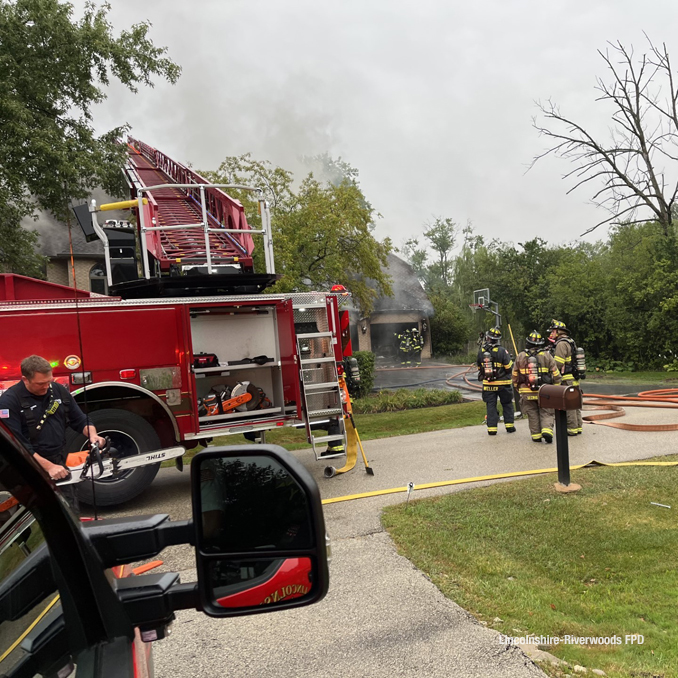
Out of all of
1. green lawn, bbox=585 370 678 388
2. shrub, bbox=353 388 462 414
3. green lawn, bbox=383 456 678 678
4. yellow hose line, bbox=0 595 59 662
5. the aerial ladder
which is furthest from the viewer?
green lawn, bbox=585 370 678 388

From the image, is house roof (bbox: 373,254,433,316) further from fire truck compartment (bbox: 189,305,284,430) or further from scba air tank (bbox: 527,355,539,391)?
fire truck compartment (bbox: 189,305,284,430)

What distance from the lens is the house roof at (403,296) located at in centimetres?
3005

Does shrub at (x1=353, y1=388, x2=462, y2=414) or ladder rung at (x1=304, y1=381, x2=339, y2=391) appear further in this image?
shrub at (x1=353, y1=388, x2=462, y2=414)

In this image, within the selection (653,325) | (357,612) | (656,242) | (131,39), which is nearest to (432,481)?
(357,612)

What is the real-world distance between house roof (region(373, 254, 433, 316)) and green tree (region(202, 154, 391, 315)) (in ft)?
40.2

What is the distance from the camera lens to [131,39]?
10.3m

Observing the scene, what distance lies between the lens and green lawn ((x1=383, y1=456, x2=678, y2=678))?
114 inches

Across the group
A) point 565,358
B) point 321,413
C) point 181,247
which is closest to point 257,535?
point 321,413

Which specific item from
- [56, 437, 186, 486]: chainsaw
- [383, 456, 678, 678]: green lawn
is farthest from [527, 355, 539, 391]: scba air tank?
[56, 437, 186, 486]: chainsaw

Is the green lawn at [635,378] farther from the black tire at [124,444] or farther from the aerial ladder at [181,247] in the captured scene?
the black tire at [124,444]

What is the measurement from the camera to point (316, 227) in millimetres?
15594

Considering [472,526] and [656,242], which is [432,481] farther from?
[656,242]

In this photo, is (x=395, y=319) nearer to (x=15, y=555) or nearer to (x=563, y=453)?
(x=563, y=453)

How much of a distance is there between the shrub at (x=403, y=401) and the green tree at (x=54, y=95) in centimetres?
682
